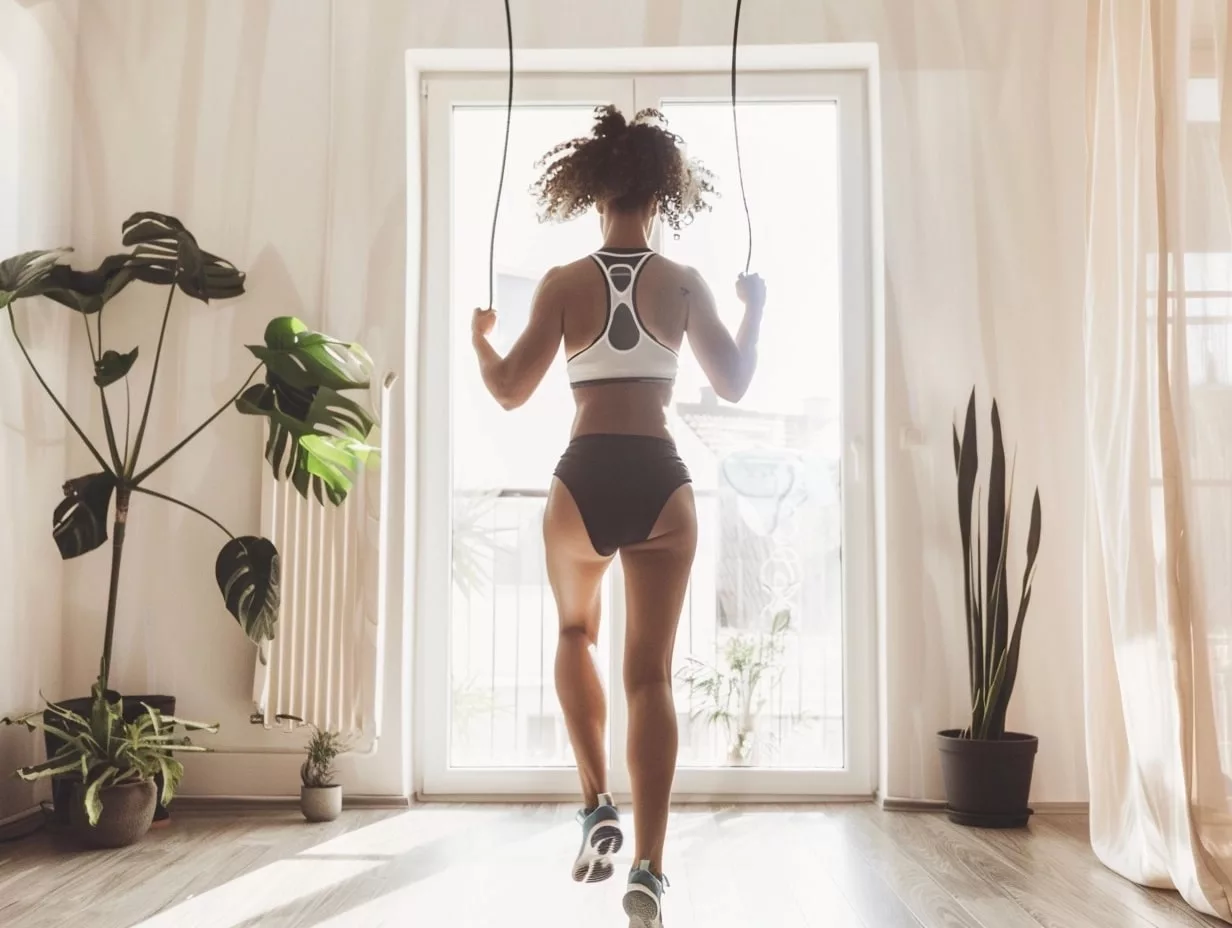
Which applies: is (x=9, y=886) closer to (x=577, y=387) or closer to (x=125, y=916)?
(x=125, y=916)

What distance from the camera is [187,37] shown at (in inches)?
124

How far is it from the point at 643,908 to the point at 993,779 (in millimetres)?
1347

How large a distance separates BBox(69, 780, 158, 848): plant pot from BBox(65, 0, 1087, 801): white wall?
0.42m

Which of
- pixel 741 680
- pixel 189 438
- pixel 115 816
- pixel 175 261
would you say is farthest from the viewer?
pixel 741 680

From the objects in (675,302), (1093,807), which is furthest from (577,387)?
(1093,807)

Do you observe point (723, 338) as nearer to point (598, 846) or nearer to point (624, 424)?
point (624, 424)

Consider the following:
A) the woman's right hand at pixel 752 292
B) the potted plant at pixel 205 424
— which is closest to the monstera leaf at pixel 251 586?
the potted plant at pixel 205 424

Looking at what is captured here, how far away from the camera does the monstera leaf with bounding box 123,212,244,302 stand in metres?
2.80

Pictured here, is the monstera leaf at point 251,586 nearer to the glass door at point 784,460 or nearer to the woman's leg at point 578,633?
the woman's leg at point 578,633

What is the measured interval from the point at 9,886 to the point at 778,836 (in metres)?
1.75

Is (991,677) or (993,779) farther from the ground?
(991,677)

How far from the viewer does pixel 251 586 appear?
2.67m

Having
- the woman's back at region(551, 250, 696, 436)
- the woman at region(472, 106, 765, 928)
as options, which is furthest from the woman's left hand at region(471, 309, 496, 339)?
the woman's back at region(551, 250, 696, 436)

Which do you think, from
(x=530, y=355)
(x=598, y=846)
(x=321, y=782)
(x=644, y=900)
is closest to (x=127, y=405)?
(x=321, y=782)
